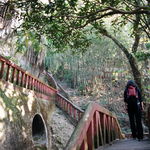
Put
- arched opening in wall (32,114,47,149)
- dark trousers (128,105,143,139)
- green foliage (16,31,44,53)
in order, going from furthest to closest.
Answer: arched opening in wall (32,114,47,149) < green foliage (16,31,44,53) < dark trousers (128,105,143,139)

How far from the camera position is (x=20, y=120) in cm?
637

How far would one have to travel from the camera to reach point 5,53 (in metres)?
10.5

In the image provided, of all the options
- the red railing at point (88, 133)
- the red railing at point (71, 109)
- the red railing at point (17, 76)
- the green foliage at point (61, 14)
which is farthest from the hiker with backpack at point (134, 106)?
the red railing at point (71, 109)

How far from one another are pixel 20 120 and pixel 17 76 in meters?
1.37

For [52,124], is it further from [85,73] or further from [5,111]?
[85,73]

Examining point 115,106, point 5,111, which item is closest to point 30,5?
point 5,111

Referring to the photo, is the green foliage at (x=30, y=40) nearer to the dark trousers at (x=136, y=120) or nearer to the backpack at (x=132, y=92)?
the backpack at (x=132, y=92)

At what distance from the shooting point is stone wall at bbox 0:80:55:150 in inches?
212

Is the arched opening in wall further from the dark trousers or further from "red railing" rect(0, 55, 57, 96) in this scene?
the dark trousers

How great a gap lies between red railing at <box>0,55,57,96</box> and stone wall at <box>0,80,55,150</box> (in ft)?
0.59

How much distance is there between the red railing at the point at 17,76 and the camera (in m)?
5.72

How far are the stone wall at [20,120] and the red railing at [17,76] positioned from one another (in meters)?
0.18

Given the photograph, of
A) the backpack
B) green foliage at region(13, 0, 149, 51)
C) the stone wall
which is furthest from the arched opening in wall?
the backpack

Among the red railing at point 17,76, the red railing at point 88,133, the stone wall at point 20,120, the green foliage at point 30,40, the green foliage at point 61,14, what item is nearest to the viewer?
the red railing at point 88,133
